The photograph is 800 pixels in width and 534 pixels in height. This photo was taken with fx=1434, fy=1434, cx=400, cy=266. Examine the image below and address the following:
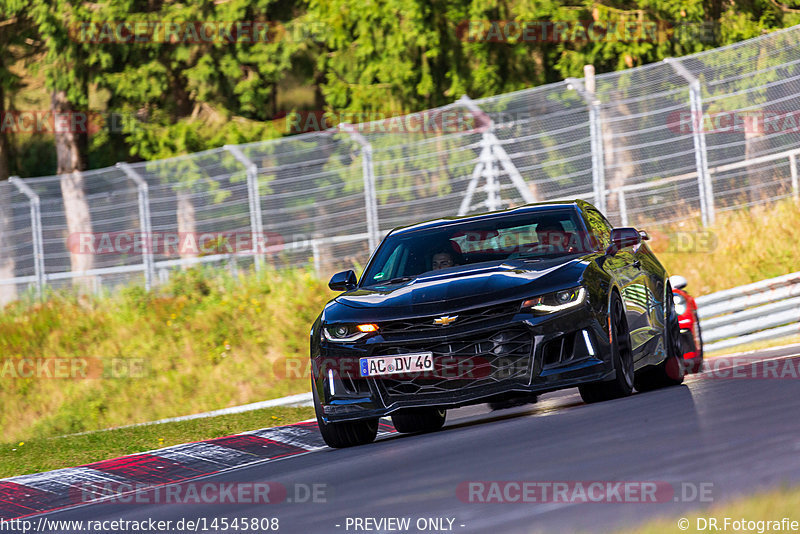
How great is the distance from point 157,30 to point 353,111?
214 inches

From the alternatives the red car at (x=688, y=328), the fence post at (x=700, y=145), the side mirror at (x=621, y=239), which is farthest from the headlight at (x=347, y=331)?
the fence post at (x=700, y=145)

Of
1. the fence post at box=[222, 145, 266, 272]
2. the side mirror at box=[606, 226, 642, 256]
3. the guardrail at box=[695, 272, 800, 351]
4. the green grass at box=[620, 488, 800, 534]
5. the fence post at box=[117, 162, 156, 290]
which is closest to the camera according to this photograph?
the green grass at box=[620, 488, 800, 534]

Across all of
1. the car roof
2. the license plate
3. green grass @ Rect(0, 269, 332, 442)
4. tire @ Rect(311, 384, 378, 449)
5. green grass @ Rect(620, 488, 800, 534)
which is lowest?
green grass @ Rect(0, 269, 332, 442)

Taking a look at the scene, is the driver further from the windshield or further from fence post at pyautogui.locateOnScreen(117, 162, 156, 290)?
fence post at pyautogui.locateOnScreen(117, 162, 156, 290)

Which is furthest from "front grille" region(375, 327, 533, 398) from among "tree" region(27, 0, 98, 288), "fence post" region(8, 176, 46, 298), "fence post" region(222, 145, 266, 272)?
"tree" region(27, 0, 98, 288)

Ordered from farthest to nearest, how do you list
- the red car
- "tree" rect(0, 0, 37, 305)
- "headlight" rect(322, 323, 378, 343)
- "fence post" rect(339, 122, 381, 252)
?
"tree" rect(0, 0, 37, 305)
"fence post" rect(339, 122, 381, 252)
the red car
"headlight" rect(322, 323, 378, 343)

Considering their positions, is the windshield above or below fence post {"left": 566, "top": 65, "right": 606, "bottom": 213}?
above

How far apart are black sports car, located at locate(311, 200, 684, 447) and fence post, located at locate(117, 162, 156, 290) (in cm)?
1234

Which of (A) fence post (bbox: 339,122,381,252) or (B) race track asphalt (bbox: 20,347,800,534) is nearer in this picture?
(B) race track asphalt (bbox: 20,347,800,534)

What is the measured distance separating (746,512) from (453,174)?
51.3 ft

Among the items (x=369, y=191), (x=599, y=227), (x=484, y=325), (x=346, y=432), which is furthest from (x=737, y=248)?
(x=484, y=325)

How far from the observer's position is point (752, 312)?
53.2 ft

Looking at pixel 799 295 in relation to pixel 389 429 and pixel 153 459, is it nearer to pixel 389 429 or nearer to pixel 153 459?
pixel 389 429

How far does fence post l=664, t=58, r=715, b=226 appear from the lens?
19.1 metres
